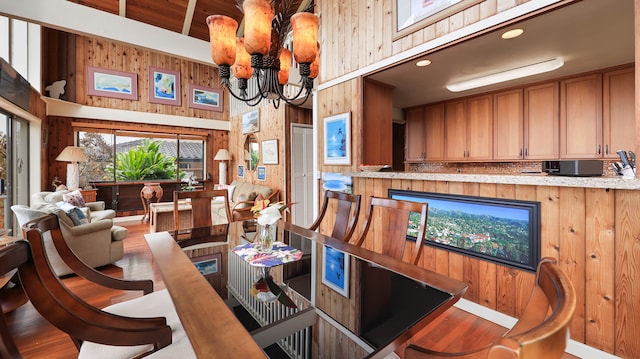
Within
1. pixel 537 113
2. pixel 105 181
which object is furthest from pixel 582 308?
pixel 105 181

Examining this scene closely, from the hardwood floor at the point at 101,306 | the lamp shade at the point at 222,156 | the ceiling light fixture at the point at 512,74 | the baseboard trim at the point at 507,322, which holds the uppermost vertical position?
the ceiling light fixture at the point at 512,74

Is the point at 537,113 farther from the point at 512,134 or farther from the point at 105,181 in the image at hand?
the point at 105,181

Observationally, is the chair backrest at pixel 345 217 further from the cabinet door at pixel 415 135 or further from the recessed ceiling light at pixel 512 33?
the cabinet door at pixel 415 135

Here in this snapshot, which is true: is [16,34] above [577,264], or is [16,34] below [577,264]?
above

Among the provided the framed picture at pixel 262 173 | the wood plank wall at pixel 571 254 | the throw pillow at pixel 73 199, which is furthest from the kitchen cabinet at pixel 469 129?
the throw pillow at pixel 73 199

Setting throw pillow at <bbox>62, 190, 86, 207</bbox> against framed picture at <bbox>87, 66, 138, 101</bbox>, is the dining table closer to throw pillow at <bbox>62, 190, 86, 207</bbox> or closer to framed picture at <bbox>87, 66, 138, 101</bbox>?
throw pillow at <bbox>62, 190, 86, 207</bbox>

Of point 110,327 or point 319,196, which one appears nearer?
point 110,327

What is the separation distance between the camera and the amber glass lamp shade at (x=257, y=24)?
1.63 metres

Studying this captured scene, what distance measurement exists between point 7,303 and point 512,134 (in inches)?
224

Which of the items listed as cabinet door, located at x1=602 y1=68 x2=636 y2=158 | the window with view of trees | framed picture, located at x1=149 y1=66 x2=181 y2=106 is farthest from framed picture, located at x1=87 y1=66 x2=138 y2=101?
cabinet door, located at x1=602 y1=68 x2=636 y2=158

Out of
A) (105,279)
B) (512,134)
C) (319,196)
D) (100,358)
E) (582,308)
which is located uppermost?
(512,134)

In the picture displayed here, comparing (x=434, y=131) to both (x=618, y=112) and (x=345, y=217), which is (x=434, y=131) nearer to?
(x=618, y=112)

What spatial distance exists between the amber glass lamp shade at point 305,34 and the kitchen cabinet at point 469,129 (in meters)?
3.33

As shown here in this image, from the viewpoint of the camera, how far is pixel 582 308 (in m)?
1.72
